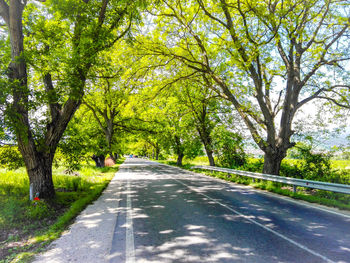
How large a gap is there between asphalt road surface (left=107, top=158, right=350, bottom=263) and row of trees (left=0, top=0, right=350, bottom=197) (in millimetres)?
4500

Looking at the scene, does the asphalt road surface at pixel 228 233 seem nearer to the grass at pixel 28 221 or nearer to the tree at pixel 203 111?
the grass at pixel 28 221

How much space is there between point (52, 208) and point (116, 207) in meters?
2.13

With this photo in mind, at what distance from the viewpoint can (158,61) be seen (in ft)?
45.9

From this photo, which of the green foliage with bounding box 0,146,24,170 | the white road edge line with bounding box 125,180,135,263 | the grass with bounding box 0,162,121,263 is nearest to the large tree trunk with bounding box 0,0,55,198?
the grass with bounding box 0,162,121,263

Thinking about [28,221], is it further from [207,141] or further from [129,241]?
[207,141]

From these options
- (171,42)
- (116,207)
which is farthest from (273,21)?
(116,207)

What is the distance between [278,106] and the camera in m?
Result: 14.3

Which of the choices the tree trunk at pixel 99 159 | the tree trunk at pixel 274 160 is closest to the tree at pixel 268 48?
the tree trunk at pixel 274 160

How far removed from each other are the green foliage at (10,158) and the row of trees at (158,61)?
117 cm

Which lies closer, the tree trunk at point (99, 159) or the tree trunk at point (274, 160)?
the tree trunk at point (274, 160)

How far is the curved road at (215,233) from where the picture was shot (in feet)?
12.5

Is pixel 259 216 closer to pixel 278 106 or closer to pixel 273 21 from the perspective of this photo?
pixel 273 21

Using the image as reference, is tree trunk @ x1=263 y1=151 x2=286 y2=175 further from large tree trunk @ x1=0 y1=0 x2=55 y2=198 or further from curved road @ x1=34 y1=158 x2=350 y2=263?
large tree trunk @ x1=0 y1=0 x2=55 y2=198

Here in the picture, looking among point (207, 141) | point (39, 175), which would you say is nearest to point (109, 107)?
point (207, 141)
